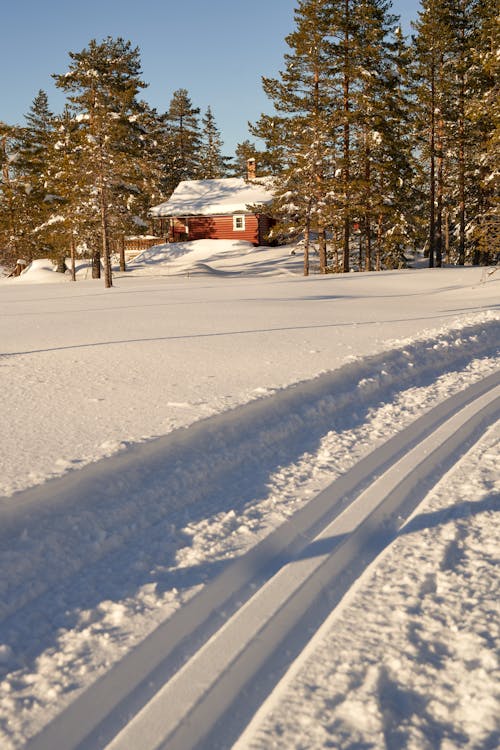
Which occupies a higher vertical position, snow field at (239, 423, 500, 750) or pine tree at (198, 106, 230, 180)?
pine tree at (198, 106, 230, 180)

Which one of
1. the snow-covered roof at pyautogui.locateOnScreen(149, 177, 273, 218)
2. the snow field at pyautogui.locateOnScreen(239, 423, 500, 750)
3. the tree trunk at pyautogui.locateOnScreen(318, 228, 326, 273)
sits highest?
the snow-covered roof at pyautogui.locateOnScreen(149, 177, 273, 218)

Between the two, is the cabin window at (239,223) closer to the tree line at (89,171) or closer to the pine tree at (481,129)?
the tree line at (89,171)

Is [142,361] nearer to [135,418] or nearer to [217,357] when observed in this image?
[217,357]

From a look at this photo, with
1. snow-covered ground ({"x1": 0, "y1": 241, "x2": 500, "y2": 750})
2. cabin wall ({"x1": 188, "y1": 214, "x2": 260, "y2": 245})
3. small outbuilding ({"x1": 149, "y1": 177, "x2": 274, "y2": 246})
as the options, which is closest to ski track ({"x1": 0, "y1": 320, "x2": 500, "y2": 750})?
snow-covered ground ({"x1": 0, "y1": 241, "x2": 500, "y2": 750})

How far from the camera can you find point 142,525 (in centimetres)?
411

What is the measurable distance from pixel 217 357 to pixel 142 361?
1229 mm

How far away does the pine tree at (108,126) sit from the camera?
3119 centimetres

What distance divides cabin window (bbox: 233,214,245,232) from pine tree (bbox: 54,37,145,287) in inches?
507

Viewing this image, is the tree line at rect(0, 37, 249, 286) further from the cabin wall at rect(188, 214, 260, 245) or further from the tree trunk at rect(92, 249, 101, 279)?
the cabin wall at rect(188, 214, 260, 245)

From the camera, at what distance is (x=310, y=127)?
32812 mm

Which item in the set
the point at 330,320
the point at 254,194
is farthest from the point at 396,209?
the point at 330,320

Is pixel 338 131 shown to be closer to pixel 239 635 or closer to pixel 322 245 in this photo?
pixel 322 245

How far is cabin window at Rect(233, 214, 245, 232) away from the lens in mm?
49431

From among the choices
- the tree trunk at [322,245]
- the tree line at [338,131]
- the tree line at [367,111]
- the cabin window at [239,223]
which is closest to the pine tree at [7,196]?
the tree line at [338,131]
